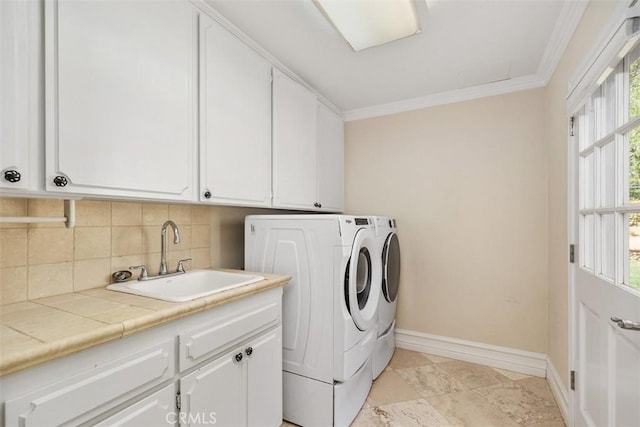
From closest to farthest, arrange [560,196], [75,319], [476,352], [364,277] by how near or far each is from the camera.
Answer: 1. [75,319]
2. [560,196]
3. [364,277]
4. [476,352]

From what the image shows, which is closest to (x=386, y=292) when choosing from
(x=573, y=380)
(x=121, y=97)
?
(x=573, y=380)

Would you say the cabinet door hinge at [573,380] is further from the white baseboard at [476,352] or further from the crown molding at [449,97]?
the crown molding at [449,97]

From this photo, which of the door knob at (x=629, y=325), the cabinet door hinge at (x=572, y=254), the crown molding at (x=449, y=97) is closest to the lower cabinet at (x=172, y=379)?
the door knob at (x=629, y=325)

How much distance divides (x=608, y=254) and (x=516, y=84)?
1.67 metres

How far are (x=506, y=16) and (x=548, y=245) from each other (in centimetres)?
165

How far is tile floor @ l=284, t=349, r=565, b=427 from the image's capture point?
180 centimetres

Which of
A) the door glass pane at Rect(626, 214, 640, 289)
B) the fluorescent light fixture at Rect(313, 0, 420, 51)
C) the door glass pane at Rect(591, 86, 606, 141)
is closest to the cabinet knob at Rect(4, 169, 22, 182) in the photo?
the fluorescent light fixture at Rect(313, 0, 420, 51)

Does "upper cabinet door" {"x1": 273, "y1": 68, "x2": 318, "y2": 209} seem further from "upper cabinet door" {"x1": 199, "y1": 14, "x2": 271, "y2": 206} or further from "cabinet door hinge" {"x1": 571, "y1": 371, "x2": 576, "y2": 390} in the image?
"cabinet door hinge" {"x1": 571, "y1": 371, "x2": 576, "y2": 390}

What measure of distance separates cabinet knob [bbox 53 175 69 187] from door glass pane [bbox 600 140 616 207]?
209 centimetres

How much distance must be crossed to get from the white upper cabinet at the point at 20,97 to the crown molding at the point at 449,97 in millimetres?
2501

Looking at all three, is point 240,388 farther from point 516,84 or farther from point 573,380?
point 516,84

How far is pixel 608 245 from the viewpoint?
1280mm

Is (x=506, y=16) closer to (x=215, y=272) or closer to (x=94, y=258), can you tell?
(x=215, y=272)

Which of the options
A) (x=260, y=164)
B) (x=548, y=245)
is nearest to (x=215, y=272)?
(x=260, y=164)
